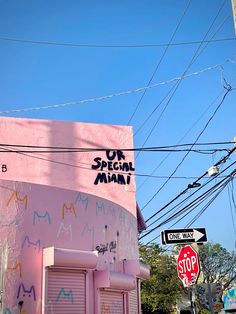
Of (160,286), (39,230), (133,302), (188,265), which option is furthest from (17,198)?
(160,286)

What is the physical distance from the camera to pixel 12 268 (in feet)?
37.7

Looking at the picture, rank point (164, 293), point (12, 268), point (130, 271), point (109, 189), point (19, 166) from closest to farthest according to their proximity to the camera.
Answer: point (12, 268) < point (130, 271) < point (19, 166) < point (109, 189) < point (164, 293)

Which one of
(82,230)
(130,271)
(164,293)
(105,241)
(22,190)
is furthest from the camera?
(164,293)

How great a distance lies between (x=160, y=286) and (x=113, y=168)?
971 inches

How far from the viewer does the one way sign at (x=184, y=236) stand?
31.5 feet

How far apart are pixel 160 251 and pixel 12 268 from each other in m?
34.6

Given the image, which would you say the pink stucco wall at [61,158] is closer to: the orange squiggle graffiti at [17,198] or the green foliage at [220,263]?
the orange squiggle graffiti at [17,198]

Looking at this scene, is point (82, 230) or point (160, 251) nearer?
point (82, 230)

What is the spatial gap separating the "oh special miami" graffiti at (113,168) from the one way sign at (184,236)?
1117 centimetres

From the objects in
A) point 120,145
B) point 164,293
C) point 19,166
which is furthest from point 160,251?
point 19,166

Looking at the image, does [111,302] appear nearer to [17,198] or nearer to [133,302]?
[133,302]

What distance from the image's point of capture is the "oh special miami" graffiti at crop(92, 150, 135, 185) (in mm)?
21047

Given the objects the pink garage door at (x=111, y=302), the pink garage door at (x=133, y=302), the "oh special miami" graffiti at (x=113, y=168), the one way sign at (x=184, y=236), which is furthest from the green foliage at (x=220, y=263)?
the one way sign at (x=184, y=236)

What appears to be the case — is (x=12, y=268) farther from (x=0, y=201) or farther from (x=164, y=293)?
(x=164, y=293)
